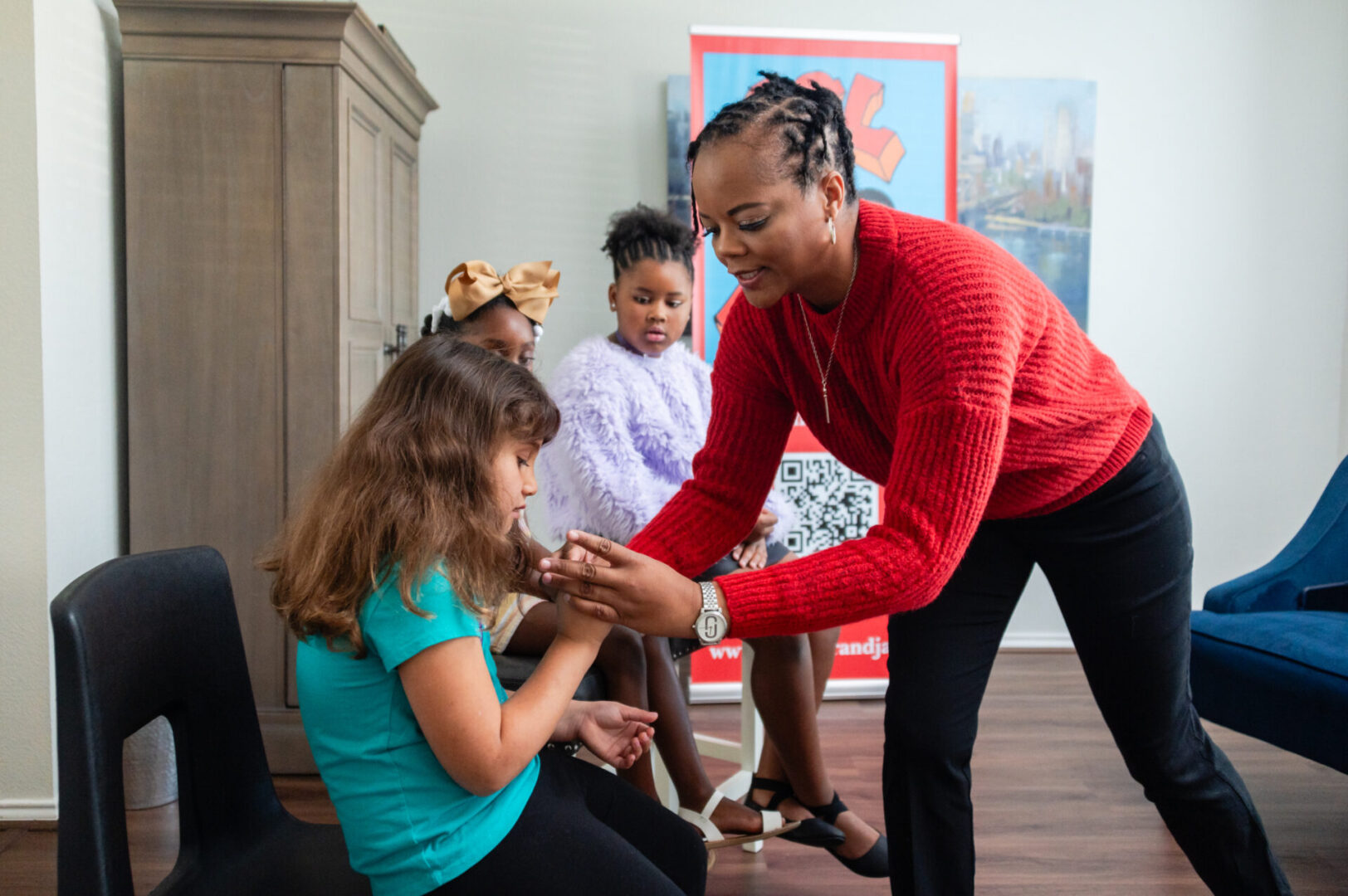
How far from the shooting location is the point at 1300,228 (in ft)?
11.8

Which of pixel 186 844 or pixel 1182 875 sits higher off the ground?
pixel 186 844

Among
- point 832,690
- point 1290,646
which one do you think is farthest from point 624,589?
point 832,690

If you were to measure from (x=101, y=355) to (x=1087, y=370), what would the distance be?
7.11 feet

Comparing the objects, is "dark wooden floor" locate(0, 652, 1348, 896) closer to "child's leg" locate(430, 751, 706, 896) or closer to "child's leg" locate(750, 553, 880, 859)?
"child's leg" locate(750, 553, 880, 859)

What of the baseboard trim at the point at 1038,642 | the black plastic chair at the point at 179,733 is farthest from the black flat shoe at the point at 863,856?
the baseboard trim at the point at 1038,642

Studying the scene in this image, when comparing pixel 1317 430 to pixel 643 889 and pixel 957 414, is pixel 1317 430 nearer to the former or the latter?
pixel 957 414

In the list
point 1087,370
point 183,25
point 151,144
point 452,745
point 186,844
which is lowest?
point 186,844

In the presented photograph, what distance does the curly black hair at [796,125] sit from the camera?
1.13 m

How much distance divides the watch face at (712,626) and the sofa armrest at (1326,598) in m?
1.95

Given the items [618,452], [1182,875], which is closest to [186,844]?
[618,452]

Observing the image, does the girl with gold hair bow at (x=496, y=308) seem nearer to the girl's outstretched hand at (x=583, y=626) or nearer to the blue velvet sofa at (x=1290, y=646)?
the girl's outstretched hand at (x=583, y=626)

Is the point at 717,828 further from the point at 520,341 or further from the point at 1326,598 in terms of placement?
the point at 1326,598

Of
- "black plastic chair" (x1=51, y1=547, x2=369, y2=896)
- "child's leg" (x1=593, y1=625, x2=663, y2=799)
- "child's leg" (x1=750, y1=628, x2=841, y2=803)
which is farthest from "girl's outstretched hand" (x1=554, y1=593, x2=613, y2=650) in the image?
"child's leg" (x1=750, y1=628, x2=841, y2=803)

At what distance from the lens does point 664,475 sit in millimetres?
2168
